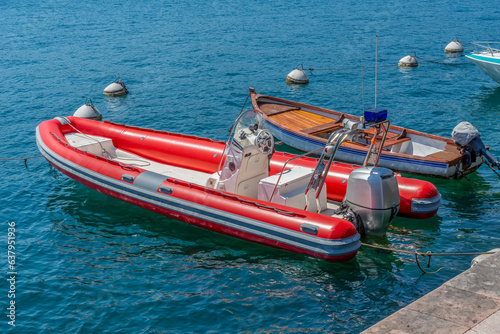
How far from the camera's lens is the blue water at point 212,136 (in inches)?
368

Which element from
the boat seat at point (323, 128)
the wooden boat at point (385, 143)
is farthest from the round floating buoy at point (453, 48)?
the boat seat at point (323, 128)

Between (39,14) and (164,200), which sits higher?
(39,14)

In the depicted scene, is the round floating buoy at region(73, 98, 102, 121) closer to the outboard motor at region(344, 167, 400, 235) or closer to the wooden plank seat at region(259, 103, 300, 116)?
the wooden plank seat at region(259, 103, 300, 116)

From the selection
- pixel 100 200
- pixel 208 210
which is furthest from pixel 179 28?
pixel 208 210

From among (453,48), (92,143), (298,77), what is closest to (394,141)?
(92,143)

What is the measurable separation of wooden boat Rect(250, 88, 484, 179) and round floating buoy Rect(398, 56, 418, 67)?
982cm

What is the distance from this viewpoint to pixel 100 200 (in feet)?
44.8

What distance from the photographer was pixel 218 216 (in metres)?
11.0

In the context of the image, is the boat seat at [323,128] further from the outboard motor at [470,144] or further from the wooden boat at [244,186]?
the outboard motor at [470,144]

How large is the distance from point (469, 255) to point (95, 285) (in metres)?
7.09

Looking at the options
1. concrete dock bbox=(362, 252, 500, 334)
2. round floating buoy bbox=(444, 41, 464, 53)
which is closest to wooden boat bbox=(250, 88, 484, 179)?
concrete dock bbox=(362, 252, 500, 334)

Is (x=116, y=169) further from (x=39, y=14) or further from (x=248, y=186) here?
(x=39, y=14)

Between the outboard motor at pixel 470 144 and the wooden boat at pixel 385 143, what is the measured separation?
0.02m

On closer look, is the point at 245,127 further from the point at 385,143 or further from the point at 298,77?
the point at 298,77
